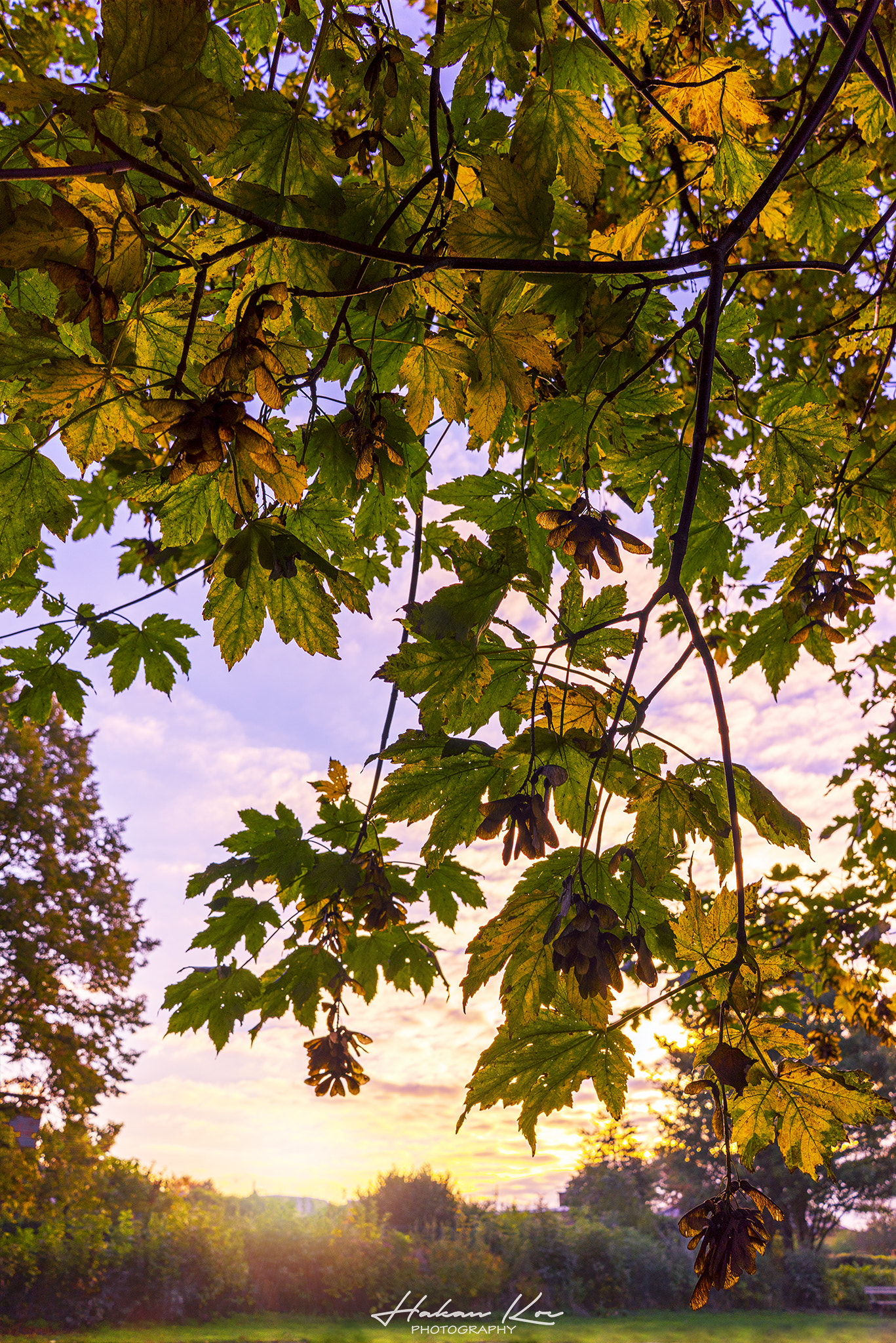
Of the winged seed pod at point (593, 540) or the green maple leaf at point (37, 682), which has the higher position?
the green maple leaf at point (37, 682)

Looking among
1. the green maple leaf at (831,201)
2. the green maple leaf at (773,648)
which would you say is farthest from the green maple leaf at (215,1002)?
the green maple leaf at (831,201)

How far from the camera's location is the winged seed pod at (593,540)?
168 cm

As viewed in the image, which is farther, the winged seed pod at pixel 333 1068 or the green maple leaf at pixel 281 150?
the winged seed pod at pixel 333 1068

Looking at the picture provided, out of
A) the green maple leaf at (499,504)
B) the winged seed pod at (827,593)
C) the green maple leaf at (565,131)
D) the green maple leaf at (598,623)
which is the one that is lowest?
the green maple leaf at (598,623)

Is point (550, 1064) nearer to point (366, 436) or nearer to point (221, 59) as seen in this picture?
point (366, 436)

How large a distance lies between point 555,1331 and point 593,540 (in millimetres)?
20053

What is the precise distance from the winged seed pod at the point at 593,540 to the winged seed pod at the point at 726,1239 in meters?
1.19

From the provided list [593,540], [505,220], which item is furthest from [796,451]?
[505,220]

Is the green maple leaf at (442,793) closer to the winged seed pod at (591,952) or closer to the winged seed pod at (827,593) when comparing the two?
the winged seed pod at (591,952)

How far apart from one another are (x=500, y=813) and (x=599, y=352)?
51.7 inches

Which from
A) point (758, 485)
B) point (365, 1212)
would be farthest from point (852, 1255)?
point (758, 485)

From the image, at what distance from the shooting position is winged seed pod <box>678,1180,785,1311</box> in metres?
1.33

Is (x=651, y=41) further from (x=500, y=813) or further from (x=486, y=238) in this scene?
(x=500, y=813)

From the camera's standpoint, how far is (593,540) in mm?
1698
